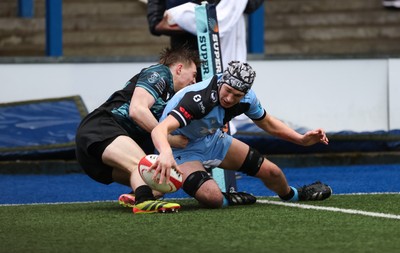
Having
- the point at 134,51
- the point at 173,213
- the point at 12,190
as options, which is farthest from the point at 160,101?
the point at 134,51

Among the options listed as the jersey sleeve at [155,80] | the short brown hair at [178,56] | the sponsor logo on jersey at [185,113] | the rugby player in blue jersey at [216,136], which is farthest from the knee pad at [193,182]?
the short brown hair at [178,56]

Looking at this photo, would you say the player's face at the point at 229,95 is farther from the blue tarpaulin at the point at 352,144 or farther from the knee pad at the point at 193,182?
the blue tarpaulin at the point at 352,144

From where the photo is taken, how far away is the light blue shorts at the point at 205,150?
8203mm

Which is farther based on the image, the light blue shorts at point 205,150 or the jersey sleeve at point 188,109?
the light blue shorts at point 205,150

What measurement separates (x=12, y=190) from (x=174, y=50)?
277cm

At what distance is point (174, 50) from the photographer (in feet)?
27.9

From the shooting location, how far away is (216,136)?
8242 mm

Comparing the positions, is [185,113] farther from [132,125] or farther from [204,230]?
[204,230]

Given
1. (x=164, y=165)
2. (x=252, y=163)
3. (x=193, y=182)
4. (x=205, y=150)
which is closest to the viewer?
(x=164, y=165)

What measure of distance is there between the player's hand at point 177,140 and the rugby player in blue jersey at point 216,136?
34mm

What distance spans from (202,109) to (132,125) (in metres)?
0.89

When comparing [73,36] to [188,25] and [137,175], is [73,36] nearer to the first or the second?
[188,25]

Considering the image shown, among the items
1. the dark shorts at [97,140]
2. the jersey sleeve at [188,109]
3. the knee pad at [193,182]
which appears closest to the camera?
the jersey sleeve at [188,109]

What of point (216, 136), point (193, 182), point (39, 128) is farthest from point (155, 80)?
point (39, 128)
